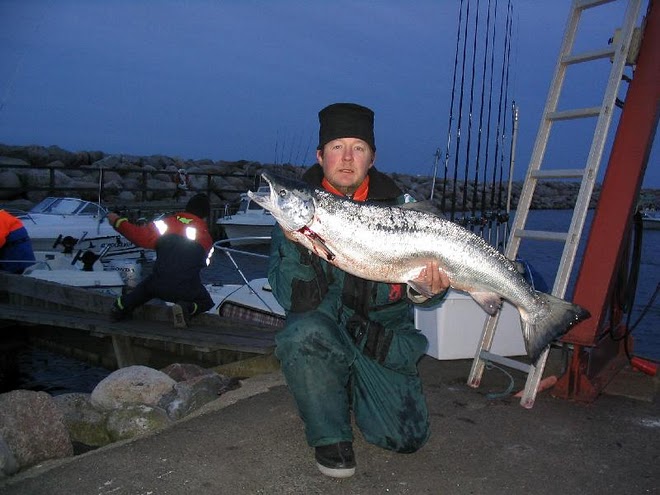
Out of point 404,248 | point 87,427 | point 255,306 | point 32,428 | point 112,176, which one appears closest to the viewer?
point 404,248

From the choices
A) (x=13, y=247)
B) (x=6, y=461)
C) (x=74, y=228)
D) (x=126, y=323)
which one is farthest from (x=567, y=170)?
(x=74, y=228)

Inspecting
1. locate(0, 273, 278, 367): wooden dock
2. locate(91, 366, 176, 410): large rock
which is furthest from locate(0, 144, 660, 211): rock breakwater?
locate(91, 366, 176, 410): large rock

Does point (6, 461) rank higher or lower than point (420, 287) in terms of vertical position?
lower

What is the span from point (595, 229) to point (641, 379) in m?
1.46

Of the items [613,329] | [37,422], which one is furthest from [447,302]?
[37,422]

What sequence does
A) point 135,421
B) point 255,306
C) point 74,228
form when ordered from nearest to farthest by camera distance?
point 135,421, point 255,306, point 74,228

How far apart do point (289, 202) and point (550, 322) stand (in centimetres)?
178

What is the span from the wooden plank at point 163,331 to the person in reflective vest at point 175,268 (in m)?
0.26

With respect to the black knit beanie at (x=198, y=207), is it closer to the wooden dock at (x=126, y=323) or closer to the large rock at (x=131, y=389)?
the wooden dock at (x=126, y=323)

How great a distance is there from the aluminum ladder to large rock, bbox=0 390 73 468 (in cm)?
308

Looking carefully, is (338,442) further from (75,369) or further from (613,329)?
(75,369)

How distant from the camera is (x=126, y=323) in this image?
795 cm

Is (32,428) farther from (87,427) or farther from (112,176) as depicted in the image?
(112,176)

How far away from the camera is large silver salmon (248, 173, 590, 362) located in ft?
11.1
